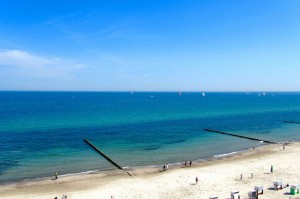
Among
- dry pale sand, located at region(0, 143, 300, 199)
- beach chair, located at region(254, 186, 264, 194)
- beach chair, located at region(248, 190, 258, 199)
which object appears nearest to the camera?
beach chair, located at region(248, 190, 258, 199)

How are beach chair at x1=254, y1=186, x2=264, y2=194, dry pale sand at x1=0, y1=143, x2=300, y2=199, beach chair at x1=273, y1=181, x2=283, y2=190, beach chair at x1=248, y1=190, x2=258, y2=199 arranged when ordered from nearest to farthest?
beach chair at x1=248, y1=190, x2=258, y2=199, beach chair at x1=254, y1=186, x2=264, y2=194, dry pale sand at x1=0, y1=143, x2=300, y2=199, beach chair at x1=273, y1=181, x2=283, y2=190

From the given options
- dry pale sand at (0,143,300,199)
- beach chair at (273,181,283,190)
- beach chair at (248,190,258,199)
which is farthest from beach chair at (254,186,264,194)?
beach chair at (273,181,283,190)

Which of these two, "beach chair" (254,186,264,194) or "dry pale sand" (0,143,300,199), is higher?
"beach chair" (254,186,264,194)

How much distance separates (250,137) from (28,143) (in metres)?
47.0

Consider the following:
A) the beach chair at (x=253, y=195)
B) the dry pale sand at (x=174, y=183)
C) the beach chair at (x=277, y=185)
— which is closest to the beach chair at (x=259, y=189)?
the dry pale sand at (x=174, y=183)

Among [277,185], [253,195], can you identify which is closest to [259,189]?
[253,195]

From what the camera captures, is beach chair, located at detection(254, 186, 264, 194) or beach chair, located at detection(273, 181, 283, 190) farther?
beach chair, located at detection(273, 181, 283, 190)

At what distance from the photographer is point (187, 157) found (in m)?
44.7

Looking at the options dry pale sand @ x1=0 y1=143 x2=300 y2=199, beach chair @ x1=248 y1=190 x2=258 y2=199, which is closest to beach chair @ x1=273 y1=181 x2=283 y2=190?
dry pale sand @ x1=0 y1=143 x2=300 y2=199

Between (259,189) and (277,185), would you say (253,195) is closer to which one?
(259,189)

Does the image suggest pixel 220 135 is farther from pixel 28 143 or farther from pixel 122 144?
pixel 28 143

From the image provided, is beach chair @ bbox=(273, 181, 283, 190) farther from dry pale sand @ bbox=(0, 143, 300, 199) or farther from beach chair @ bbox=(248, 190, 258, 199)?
beach chair @ bbox=(248, 190, 258, 199)

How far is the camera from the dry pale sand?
28.7 metres

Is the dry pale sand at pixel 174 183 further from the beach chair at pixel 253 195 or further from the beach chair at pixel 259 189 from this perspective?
the beach chair at pixel 253 195
